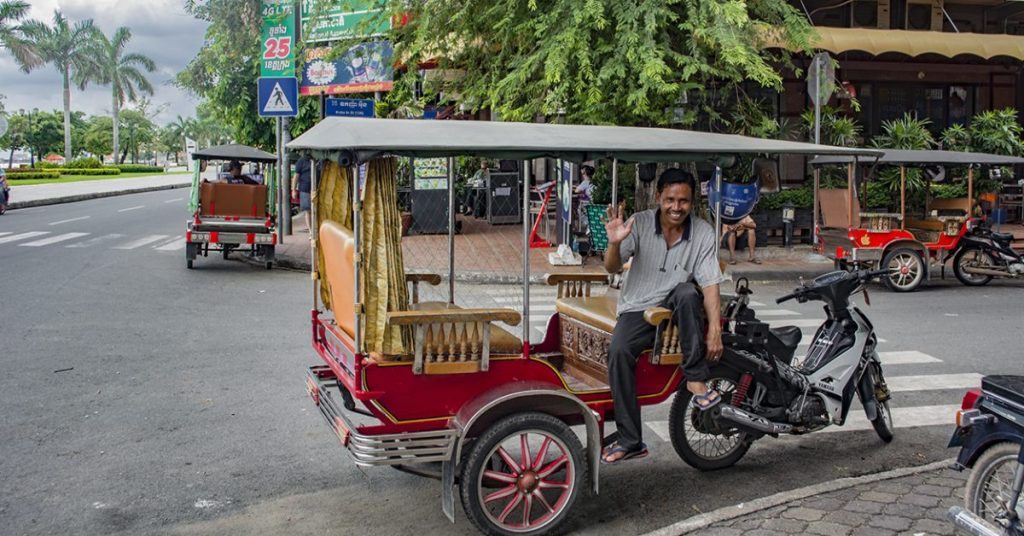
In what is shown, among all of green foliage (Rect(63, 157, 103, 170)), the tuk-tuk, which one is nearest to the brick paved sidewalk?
the tuk-tuk

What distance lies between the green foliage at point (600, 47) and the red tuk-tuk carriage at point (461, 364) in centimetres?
819

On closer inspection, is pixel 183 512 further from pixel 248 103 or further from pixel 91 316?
pixel 248 103

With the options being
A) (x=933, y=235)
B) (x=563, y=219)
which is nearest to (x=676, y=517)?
(x=933, y=235)

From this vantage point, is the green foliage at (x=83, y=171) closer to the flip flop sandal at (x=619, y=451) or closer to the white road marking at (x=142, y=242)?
the white road marking at (x=142, y=242)

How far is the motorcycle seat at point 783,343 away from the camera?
5.26m

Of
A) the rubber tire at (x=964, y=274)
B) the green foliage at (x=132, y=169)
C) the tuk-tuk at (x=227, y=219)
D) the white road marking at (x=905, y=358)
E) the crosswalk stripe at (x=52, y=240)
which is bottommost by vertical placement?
the white road marking at (x=905, y=358)

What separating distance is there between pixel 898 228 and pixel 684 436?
9220 mm

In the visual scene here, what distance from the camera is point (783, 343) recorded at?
5.31 m

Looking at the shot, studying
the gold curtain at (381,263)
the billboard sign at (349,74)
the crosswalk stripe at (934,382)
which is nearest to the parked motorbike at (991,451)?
the gold curtain at (381,263)

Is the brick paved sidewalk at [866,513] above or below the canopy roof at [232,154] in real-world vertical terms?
below

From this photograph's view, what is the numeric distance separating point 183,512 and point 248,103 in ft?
69.3

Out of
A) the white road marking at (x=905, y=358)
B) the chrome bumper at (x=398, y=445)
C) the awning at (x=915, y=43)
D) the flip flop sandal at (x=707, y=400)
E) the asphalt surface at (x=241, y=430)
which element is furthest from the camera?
the awning at (x=915, y=43)

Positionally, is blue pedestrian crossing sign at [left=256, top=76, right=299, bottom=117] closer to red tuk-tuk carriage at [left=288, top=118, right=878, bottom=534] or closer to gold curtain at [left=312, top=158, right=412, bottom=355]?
red tuk-tuk carriage at [left=288, top=118, right=878, bottom=534]

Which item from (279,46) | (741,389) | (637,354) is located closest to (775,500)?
(741,389)
